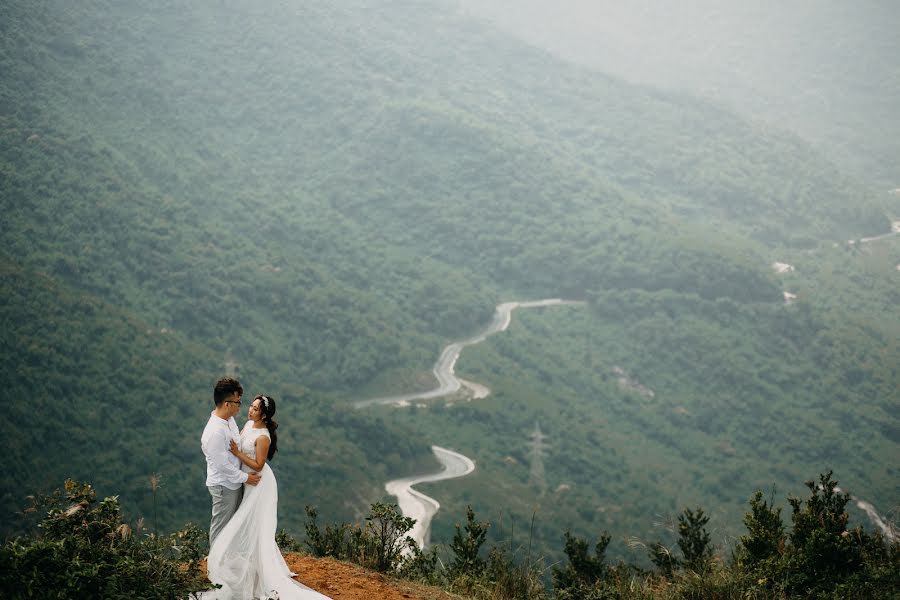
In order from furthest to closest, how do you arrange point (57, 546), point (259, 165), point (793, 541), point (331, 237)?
point (259, 165)
point (331, 237)
point (793, 541)
point (57, 546)

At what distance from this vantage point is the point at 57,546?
20.9 ft

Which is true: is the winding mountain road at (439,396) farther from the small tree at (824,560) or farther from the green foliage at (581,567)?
the small tree at (824,560)

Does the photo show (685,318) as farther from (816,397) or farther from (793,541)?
(793,541)

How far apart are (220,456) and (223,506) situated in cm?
62

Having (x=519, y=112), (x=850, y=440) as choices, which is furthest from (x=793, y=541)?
(x=519, y=112)

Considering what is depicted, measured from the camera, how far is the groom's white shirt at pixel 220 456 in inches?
290

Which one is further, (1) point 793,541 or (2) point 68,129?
(2) point 68,129

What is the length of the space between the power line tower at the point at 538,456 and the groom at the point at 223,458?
5598 centimetres

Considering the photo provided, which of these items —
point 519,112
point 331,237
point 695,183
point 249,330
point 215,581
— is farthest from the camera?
point 519,112

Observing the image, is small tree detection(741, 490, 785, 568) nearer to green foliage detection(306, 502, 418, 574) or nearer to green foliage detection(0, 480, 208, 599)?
green foliage detection(306, 502, 418, 574)

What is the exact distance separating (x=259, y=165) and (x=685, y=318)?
219ft

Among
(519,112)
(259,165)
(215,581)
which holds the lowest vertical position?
(215,581)

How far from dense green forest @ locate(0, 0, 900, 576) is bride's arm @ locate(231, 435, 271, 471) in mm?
25319

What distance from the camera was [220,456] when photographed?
7.40 metres
